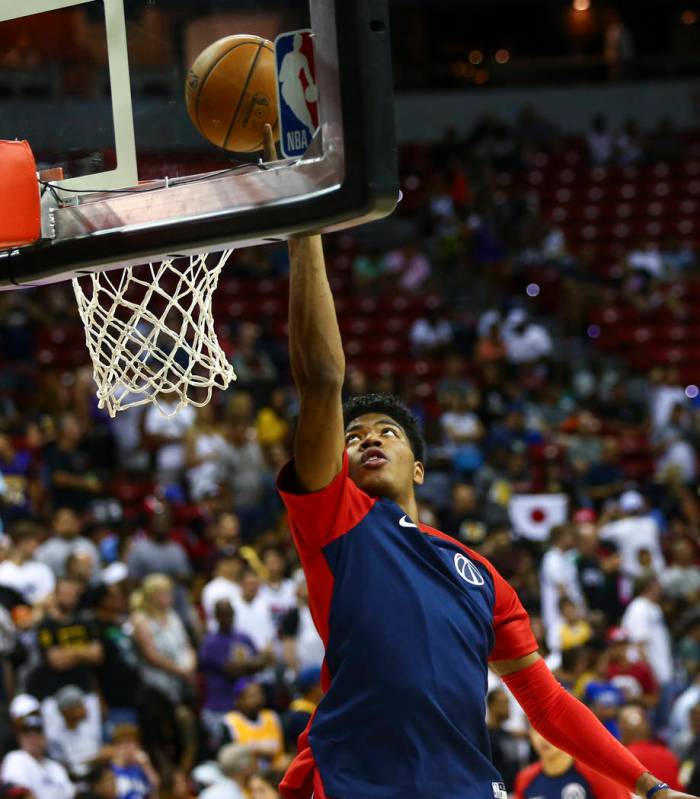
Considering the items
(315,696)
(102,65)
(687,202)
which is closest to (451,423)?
(315,696)

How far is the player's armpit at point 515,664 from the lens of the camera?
3.78 metres

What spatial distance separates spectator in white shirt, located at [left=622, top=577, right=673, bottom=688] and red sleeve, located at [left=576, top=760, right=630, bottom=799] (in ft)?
11.6

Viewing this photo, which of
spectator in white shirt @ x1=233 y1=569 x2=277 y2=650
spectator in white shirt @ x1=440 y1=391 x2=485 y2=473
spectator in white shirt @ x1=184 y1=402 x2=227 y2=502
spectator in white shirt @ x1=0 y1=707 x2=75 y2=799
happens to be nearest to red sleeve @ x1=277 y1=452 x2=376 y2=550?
spectator in white shirt @ x1=0 y1=707 x2=75 y2=799

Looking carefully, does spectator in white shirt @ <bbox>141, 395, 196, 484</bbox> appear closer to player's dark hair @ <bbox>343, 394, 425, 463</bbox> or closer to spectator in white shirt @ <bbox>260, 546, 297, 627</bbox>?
spectator in white shirt @ <bbox>260, 546, 297, 627</bbox>

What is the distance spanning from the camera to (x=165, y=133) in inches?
137

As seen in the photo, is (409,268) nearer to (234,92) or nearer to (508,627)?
(508,627)

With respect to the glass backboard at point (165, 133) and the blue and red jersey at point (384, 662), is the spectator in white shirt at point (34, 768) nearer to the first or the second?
the blue and red jersey at point (384, 662)

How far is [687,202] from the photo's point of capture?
17.3 meters

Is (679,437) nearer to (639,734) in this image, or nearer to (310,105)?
(639,734)

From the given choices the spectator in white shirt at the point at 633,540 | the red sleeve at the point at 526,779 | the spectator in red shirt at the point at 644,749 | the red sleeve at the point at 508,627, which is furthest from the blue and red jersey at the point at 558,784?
the spectator in white shirt at the point at 633,540

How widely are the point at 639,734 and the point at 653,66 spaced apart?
43.9ft

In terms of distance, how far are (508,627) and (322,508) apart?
73cm

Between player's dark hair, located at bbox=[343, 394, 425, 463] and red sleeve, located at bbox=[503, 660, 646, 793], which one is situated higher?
player's dark hair, located at bbox=[343, 394, 425, 463]

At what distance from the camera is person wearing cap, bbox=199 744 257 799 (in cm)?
700
